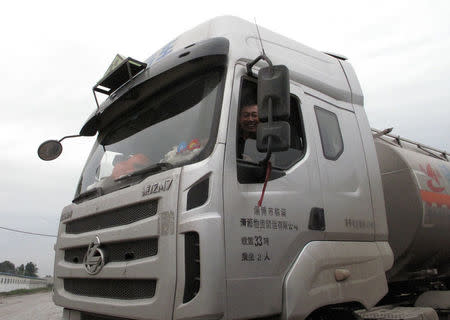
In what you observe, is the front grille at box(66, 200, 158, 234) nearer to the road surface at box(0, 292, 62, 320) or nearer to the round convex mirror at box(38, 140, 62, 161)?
the round convex mirror at box(38, 140, 62, 161)

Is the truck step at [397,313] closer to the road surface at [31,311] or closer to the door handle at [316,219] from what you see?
the door handle at [316,219]

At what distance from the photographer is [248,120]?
284 centimetres

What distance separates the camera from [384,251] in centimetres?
343

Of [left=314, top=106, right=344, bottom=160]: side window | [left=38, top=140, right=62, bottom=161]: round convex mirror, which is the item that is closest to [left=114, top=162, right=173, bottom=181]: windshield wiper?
[left=314, top=106, right=344, bottom=160]: side window

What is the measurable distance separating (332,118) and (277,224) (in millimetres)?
1255

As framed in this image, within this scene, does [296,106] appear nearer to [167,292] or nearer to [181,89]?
[181,89]

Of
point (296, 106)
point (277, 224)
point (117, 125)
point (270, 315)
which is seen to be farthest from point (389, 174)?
point (117, 125)

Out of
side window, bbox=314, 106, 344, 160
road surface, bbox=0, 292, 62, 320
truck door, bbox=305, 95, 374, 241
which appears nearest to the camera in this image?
truck door, bbox=305, 95, 374, 241

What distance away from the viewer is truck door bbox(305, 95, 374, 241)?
3086 mm

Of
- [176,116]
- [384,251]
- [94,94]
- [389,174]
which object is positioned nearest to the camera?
[176,116]

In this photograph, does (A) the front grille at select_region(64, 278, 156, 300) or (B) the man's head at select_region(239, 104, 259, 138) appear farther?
(B) the man's head at select_region(239, 104, 259, 138)

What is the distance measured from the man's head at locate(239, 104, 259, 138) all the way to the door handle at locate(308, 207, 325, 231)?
2.33 ft

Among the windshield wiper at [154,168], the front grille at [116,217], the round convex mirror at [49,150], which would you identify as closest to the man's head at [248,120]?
the windshield wiper at [154,168]

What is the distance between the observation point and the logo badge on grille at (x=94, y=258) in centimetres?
280
